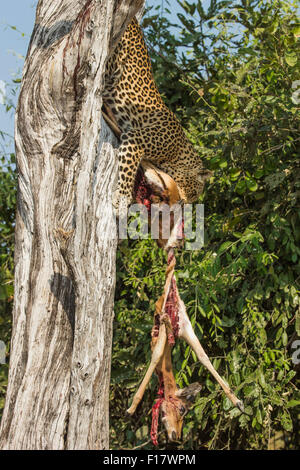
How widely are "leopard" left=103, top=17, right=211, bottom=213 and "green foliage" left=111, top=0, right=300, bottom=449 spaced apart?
236 mm

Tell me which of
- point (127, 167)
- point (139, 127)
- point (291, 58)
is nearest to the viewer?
point (127, 167)

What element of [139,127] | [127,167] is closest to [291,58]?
[139,127]

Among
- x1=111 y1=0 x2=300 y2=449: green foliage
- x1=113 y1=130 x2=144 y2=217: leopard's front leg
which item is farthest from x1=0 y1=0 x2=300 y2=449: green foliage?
x1=113 y1=130 x2=144 y2=217: leopard's front leg

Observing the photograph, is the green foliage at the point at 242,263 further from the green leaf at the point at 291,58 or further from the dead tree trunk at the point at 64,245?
the dead tree trunk at the point at 64,245

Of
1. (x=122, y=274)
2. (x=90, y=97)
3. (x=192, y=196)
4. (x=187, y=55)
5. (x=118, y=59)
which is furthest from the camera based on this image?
(x=187, y=55)

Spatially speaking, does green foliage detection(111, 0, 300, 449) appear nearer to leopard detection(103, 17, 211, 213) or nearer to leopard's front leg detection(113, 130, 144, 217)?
leopard detection(103, 17, 211, 213)

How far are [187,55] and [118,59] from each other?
70.3 inches

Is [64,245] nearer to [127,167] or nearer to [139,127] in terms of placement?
[127,167]

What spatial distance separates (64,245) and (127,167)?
965 mm

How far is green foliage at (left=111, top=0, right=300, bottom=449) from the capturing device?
4273 mm

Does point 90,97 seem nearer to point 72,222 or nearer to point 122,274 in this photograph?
point 72,222

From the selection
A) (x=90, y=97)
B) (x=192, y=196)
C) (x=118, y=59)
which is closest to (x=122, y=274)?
(x=192, y=196)

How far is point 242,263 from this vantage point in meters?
4.09

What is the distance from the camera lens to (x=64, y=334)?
3.02m
